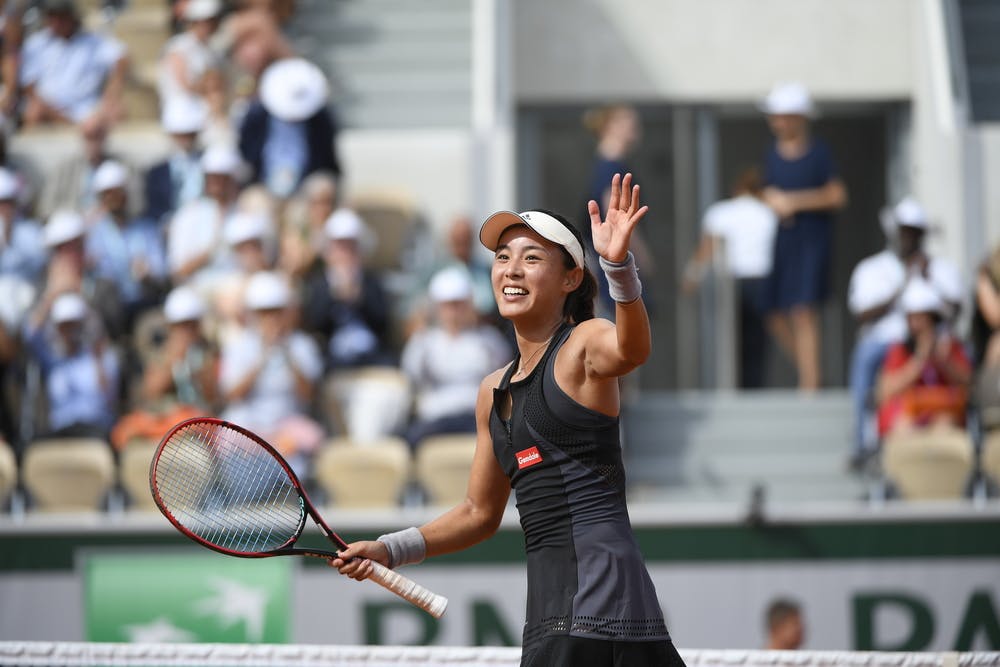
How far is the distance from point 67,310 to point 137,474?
131cm

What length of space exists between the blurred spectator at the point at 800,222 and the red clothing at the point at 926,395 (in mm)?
1213

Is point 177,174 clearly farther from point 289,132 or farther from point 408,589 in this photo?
point 408,589

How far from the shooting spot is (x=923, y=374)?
8.20 metres

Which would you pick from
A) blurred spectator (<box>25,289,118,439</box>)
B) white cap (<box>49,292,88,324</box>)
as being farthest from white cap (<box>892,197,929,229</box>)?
Answer: white cap (<box>49,292,88,324</box>)

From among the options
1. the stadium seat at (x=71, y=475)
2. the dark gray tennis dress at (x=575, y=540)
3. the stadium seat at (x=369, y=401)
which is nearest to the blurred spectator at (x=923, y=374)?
the stadium seat at (x=369, y=401)

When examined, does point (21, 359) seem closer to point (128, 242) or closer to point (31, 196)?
point (128, 242)

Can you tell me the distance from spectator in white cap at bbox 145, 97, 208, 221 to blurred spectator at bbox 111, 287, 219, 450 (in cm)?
132

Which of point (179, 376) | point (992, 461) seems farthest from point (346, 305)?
point (992, 461)

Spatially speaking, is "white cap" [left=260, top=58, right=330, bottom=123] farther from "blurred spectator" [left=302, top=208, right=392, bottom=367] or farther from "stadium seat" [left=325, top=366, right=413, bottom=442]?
"stadium seat" [left=325, top=366, right=413, bottom=442]

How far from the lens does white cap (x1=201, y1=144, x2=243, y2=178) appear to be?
950 centimetres

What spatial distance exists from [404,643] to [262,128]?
3656 millimetres

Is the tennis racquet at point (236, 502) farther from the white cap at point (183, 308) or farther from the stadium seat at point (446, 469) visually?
the white cap at point (183, 308)

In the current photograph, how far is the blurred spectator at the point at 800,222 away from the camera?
9.55 m

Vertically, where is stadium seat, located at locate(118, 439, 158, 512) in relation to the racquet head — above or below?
below
